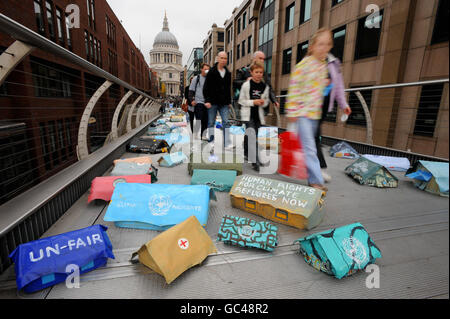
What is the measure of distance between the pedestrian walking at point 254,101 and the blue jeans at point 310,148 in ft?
3.28

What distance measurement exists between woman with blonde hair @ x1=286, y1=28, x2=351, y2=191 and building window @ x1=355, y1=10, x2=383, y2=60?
7.63m

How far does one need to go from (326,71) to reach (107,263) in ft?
7.94

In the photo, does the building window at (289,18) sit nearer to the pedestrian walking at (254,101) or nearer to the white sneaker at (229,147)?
the white sneaker at (229,147)

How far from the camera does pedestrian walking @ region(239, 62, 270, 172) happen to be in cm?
330

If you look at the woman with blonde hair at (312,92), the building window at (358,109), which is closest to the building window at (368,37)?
the building window at (358,109)

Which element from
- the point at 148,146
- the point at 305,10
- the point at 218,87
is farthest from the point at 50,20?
the point at 218,87

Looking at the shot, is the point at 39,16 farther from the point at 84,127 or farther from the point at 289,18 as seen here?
the point at 84,127

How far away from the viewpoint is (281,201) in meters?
1.97

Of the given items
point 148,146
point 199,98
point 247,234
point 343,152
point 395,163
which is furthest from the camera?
point 199,98

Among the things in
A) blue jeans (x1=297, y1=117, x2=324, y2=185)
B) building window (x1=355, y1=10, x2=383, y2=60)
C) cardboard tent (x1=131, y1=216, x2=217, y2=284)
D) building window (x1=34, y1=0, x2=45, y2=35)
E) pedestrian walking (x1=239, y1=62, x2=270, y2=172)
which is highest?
building window (x1=34, y1=0, x2=45, y2=35)

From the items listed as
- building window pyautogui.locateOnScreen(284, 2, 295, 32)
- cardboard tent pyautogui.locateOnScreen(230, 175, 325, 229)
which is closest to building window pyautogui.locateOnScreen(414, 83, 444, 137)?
Result: cardboard tent pyautogui.locateOnScreen(230, 175, 325, 229)

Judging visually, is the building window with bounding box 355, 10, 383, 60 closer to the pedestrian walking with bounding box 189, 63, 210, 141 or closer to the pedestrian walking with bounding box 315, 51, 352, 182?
the pedestrian walking with bounding box 189, 63, 210, 141

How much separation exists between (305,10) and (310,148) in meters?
13.1

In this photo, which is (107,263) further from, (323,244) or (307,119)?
(307,119)
